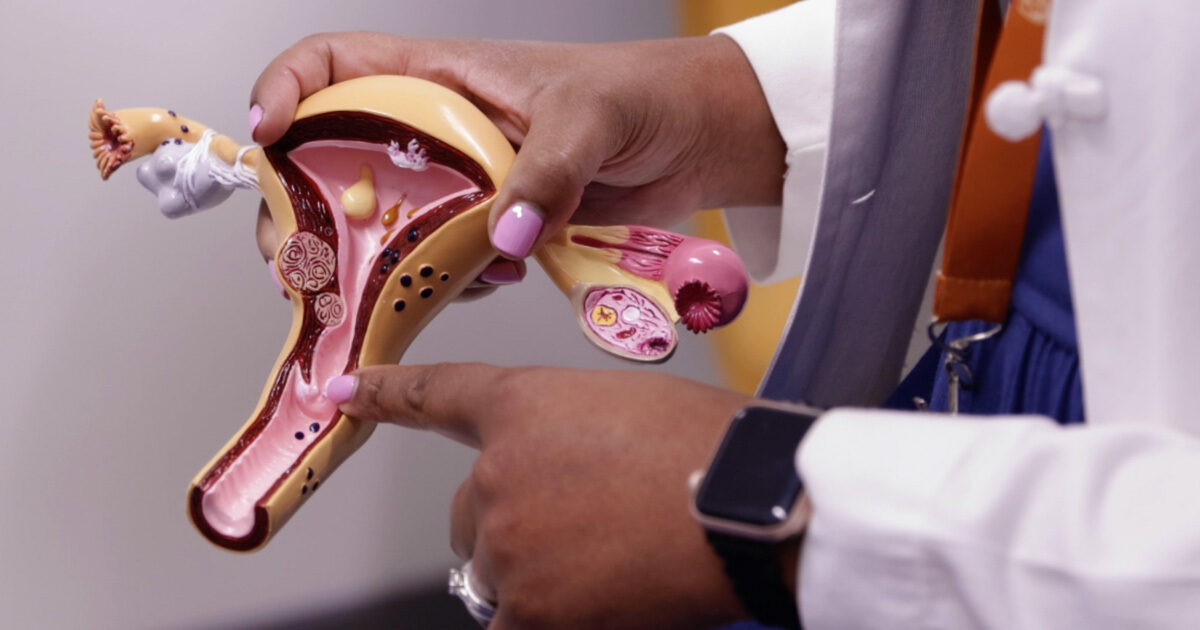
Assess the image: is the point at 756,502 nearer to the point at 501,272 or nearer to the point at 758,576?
the point at 758,576

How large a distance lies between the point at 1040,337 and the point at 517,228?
0.27 meters

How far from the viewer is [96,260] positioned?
0.84 m

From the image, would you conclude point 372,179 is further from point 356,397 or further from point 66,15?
point 66,15

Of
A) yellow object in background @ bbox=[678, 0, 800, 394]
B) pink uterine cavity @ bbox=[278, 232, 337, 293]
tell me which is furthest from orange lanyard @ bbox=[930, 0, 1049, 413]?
yellow object in background @ bbox=[678, 0, 800, 394]

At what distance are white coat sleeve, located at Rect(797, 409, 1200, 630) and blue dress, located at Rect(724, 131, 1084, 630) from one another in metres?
0.11

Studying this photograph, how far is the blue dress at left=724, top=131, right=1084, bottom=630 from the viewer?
1.59ft

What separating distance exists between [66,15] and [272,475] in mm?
486

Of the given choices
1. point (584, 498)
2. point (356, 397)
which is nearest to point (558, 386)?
point (584, 498)

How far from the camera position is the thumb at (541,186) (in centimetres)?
55

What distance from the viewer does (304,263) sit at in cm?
61

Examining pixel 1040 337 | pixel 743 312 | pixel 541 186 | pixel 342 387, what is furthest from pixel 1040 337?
pixel 743 312

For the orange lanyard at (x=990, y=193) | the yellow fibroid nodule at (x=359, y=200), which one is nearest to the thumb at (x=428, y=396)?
the yellow fibroid nodule at (x=359, y=200)

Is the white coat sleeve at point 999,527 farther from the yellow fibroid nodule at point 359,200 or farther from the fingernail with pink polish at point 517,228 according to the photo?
the yellow fibroid nodule at point 359,200

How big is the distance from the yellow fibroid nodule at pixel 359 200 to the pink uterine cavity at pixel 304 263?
0.03 meters
